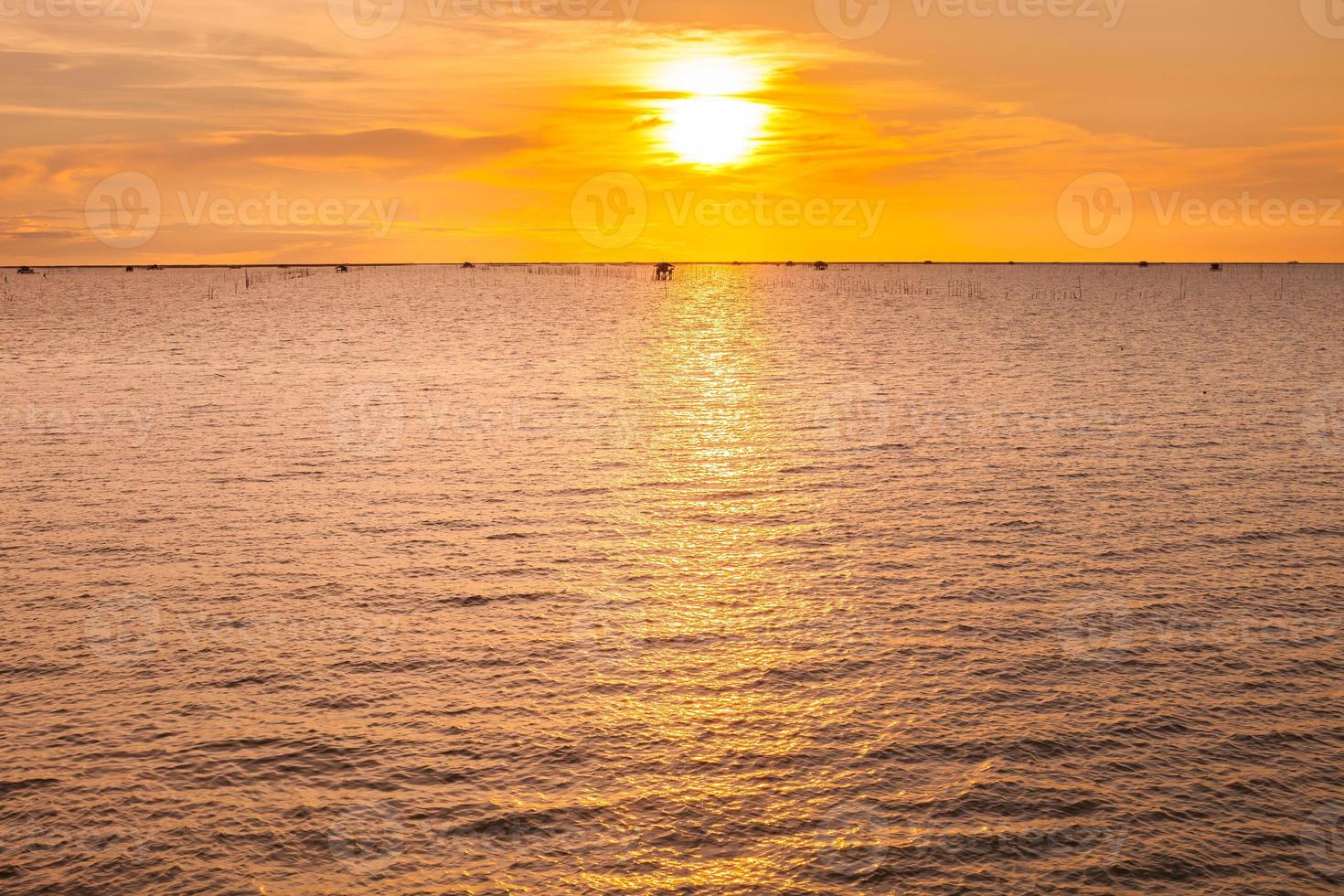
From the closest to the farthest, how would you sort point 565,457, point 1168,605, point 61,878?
point 61,878 < point 1168,605 < point 565,457

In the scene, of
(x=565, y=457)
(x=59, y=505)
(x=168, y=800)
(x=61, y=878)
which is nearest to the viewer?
(x=61, y=878)

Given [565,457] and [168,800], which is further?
[565,457]

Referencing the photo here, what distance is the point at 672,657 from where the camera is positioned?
23.8 metres

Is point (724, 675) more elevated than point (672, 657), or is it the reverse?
point (672, 657)

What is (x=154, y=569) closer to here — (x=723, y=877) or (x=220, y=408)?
(x=723, y=877)

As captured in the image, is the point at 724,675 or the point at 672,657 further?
the point at 672,657

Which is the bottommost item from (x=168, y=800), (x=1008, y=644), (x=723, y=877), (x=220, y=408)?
(x=723, y=877)

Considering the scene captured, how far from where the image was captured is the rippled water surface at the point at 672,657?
16266 mm

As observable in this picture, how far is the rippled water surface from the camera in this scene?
1627 centimetres

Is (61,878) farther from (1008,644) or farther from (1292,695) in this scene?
(1292,695)

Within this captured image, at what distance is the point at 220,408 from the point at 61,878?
50.6 meters

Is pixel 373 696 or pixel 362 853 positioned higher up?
pixel 373 696

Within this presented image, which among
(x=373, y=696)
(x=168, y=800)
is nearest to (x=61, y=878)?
(x=168, y=800)

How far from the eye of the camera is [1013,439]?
51500 mm
